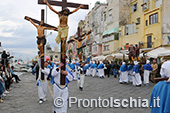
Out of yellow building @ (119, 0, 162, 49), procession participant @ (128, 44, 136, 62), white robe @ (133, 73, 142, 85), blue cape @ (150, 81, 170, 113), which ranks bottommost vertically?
white robe @ (133, 73, 142, 85)

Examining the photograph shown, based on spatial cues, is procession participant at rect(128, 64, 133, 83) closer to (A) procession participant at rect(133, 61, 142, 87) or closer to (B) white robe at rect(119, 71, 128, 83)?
(B) white robe at rect(119, 71, 128, 83)

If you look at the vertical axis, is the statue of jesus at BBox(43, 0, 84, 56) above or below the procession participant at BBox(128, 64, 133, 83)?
above

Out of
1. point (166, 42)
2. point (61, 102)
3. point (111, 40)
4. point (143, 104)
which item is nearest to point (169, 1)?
point (166, 42)

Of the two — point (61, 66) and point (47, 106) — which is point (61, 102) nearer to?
point (61, 66)

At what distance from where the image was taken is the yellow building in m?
25.1

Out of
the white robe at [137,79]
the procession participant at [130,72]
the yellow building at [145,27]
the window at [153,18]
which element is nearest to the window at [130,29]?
the yellow building at [145,27]

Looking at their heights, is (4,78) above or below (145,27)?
below

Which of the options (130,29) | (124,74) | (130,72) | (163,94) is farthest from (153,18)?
(163,94)

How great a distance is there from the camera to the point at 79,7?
6.09 m

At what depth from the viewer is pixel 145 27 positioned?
27766mm

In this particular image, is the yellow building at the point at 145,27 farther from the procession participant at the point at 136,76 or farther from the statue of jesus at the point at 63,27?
the statue of jesus at the point at 63,27

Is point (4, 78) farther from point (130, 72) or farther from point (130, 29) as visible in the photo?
point (130, 29)

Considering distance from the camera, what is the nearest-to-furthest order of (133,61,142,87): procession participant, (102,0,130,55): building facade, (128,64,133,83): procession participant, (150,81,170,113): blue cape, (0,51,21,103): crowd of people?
(150,81,170,113): blue cape
(0,51,21,103): crowd of people
(133,61,142,87): procession participant
(128,64,133,83): procession participant
(102,0,130,55): building facade

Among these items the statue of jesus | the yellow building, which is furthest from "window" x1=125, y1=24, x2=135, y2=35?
the statue of jesus
